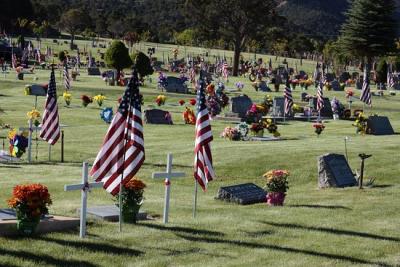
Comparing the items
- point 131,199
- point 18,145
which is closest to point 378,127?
point 18,145

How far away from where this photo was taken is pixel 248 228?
51.2 feet

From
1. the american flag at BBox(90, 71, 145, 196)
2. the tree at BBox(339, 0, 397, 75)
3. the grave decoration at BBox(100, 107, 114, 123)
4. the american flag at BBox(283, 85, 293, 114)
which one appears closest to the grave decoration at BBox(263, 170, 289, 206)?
the american flag at BBox(90, 71, 145, 196)

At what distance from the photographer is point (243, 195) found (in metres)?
19.6

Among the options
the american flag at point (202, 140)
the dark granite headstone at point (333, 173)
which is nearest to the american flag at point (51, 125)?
the dark granite headstone at point (333, 173)

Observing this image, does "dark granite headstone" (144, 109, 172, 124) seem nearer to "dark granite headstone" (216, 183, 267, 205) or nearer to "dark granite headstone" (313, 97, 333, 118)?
"dark granite headstone" (313, 97, 333, 118)

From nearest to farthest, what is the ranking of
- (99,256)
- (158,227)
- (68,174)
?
(99,256) → (158,227) → (68,174)

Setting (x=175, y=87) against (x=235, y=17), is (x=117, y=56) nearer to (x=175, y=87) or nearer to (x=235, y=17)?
(x=175, y=87)

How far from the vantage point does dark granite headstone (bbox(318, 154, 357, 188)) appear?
73.7ft

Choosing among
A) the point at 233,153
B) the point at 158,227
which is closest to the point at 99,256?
the point at 158,227

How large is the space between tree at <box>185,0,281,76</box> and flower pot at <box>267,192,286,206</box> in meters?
79.2

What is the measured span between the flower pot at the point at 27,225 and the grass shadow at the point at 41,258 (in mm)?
1014

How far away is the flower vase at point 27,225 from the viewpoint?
13.4m

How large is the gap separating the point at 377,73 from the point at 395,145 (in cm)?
6554

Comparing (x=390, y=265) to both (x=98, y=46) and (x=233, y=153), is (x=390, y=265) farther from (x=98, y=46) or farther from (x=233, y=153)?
(x=98, y=46)
